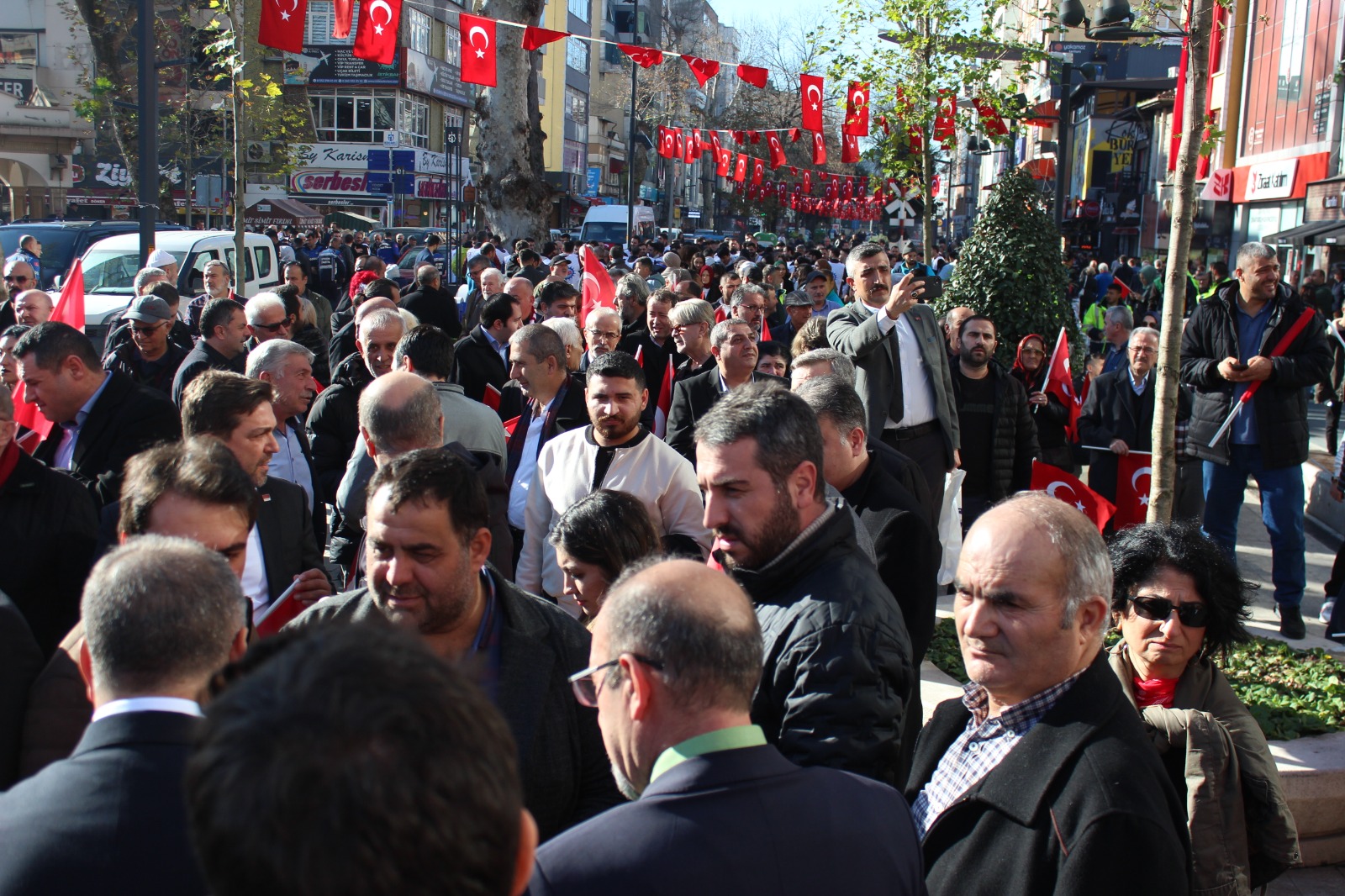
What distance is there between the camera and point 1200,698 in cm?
290

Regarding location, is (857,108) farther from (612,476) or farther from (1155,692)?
(1155,692)

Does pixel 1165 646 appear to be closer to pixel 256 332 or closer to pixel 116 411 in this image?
pixel 116 411

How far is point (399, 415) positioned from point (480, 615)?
1354 millimetres

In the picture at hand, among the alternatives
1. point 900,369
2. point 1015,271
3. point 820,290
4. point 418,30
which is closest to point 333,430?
point 900,369

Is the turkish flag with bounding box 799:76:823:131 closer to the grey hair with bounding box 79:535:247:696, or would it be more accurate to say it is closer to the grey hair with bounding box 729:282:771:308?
the grey hair with bounding box 729:282:771:308

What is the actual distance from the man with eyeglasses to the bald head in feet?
7.15

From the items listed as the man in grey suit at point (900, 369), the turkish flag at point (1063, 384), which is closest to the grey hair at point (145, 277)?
the man in grey suit at point (900, 369)

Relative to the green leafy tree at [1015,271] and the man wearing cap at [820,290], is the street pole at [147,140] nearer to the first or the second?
the man wearing cap at [820,290]

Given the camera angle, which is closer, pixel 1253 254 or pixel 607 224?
pixel 1253 254

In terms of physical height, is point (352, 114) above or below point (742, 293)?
above

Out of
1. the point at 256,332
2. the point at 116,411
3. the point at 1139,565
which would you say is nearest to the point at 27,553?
the point at 116,411

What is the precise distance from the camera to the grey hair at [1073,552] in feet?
7.95

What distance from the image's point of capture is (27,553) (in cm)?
373

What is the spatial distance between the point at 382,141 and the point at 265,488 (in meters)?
54.6
